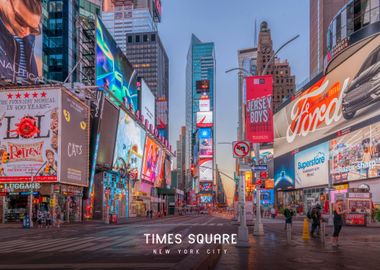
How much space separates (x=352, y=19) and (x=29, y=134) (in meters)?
49.9

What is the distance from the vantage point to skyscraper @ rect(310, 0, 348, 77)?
532 feet

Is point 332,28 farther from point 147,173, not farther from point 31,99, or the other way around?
point 31,99

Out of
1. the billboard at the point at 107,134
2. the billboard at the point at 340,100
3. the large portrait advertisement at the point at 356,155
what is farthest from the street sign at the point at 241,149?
the billboard at the point at 340,100

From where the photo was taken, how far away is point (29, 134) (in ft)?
179

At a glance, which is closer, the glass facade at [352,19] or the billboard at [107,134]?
the billboard at [107,134]

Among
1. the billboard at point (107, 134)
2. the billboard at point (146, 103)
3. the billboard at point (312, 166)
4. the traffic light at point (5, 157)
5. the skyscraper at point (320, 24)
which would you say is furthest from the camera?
the skyscraper at point (320, 24)

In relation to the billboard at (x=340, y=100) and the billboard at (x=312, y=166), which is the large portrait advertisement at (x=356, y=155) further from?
the billboard at (x=312, y=166)

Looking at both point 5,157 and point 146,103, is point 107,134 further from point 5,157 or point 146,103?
point 146,103

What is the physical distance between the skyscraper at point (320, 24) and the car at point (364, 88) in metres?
73.4

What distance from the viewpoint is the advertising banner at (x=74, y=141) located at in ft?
183

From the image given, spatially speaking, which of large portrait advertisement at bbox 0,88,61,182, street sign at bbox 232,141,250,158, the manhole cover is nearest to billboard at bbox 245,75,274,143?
street sign at bbox 232,141,250,158

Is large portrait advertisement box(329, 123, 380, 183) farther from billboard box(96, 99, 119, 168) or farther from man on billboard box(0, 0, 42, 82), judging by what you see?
man on billboard box(0, 0, 42, 82)

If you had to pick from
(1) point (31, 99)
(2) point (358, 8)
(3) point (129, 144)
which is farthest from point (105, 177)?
(2) point (358, 8)

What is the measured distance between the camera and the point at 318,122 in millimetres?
92312
